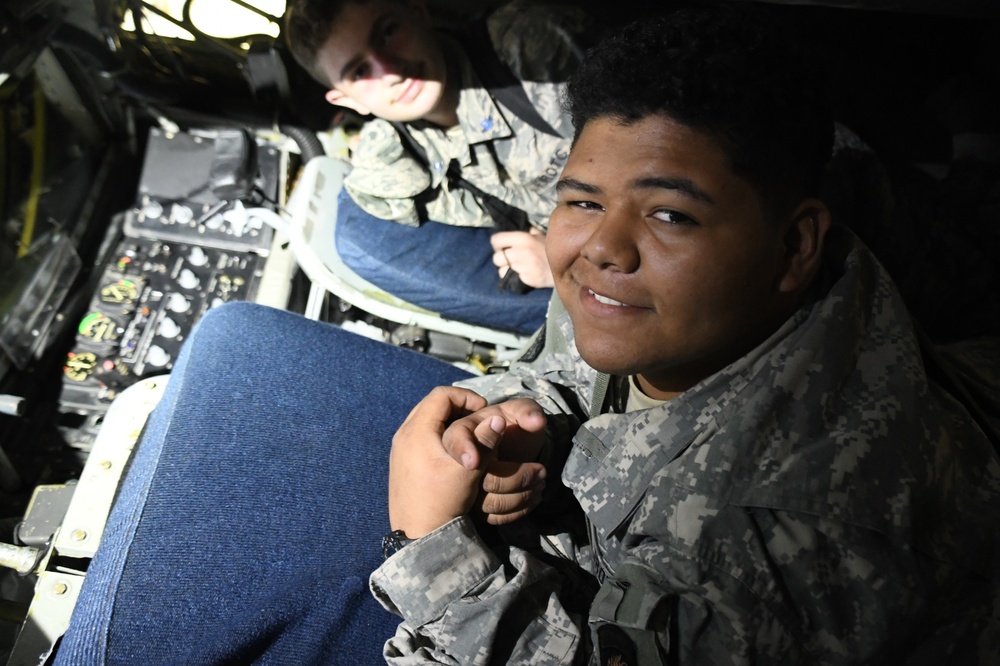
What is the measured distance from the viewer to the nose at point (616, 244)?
92cm

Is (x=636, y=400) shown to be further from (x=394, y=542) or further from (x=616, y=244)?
(x=394, y=542)

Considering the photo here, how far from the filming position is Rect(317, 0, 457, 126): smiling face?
1.72 metres

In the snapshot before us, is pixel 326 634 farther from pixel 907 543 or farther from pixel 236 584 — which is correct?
pixel 907 543

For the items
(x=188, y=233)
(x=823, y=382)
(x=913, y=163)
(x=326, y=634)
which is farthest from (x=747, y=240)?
(x=188, y=233)

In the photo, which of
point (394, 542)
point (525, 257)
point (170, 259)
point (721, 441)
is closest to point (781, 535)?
point (721, 441)

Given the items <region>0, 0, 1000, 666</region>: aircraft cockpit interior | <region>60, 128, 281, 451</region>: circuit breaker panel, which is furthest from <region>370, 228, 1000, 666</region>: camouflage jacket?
<region>60, 128, 281, 451</region>: circuit breaker panel

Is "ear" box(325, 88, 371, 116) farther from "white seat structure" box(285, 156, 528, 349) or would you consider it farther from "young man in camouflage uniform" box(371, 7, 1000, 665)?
"young man in camouflage uniform" box(371, 7, 1000, 665)

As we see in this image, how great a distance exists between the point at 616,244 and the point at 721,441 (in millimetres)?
318

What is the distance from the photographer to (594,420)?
117 cm

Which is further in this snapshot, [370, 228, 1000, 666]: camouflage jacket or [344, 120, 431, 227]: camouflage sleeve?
[344, 120, 431, 227]: camouflage sleeve

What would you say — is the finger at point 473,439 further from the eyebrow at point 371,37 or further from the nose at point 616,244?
the eyebrow at point 371,37

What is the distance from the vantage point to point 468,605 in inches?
39.7

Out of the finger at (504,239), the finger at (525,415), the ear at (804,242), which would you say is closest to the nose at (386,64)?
A: the finger at (504,239)

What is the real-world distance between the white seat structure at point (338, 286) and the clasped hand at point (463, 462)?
84cm
